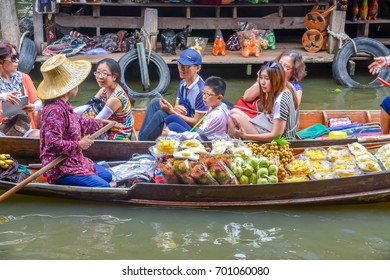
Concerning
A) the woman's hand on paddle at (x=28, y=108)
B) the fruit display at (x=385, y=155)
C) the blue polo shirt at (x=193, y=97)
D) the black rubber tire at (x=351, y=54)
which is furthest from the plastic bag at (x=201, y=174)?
the black rubber tire at (x=351, y=54)

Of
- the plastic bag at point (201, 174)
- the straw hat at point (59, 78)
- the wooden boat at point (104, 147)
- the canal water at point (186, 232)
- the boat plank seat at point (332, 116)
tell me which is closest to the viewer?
the canal water at point (186, 232)

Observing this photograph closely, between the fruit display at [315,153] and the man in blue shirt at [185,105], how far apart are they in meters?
1.08

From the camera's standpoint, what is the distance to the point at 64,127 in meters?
5.42

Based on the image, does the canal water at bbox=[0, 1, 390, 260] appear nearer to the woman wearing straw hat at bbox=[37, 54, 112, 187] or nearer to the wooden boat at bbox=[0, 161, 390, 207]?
the wooden boat at bbox=[0, 161, 390, 207]

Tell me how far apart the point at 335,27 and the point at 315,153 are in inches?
192

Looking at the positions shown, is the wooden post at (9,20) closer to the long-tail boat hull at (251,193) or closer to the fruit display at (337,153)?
the long-tail boat hull at (251,193)

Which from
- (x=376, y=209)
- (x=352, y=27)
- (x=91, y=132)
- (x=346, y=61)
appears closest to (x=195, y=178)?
(x=91, y=132)

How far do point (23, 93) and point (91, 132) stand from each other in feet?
3.65

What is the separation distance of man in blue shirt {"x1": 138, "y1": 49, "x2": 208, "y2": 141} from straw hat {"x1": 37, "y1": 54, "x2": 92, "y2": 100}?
3.73 feet

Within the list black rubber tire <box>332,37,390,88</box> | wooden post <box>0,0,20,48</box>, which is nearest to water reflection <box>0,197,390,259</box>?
black rubber tire <box>332,37,390,88</box>

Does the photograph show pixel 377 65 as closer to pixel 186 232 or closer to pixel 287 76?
pixel 287 76

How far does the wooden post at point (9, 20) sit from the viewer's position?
9.84 m

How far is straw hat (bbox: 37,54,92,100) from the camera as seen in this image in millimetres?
5344

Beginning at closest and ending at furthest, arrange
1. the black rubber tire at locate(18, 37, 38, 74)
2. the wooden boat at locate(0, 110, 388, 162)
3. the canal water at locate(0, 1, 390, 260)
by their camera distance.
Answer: the canal water at locate(0, 1, 390, 260) → the wooden boat at locate(0, 110, 388, 162) → the black rubber tire at locate(18, 37, 38, 74)
